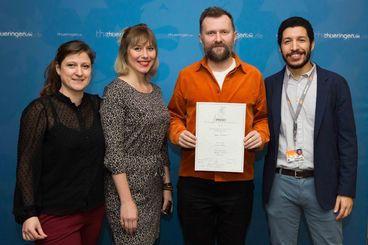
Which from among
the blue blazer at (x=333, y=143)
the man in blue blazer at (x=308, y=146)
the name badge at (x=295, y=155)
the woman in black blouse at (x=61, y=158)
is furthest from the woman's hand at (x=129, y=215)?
the blue blazer at (x=333, y=143)

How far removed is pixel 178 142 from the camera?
2.07m

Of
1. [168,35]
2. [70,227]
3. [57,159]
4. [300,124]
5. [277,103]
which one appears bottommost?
[70,227]

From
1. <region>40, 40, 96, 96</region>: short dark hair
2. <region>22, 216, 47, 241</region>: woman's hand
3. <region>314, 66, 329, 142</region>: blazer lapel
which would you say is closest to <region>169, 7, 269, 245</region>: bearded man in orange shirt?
<region>314, 66, 329, 142</region>: blazer lapel

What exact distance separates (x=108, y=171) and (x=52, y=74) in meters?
0.64

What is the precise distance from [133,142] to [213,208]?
2.29 feet

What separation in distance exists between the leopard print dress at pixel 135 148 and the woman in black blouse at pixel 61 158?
87mm

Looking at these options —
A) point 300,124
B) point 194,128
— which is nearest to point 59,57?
point 194,128

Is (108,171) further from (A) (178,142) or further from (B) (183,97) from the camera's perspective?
(B) (183,97)

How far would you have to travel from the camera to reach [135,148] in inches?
76.6

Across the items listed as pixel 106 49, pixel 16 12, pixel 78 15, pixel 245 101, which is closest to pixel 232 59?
pixel 245 101

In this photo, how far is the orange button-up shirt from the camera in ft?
6.88

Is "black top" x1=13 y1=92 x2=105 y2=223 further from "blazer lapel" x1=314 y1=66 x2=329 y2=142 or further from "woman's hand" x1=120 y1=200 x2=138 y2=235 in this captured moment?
"blazer lapel" x1=314 y1=66 x2=329 y2=142

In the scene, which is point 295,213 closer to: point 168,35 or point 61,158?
point 61,158

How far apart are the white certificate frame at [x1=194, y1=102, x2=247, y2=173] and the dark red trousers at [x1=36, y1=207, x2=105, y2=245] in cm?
68
